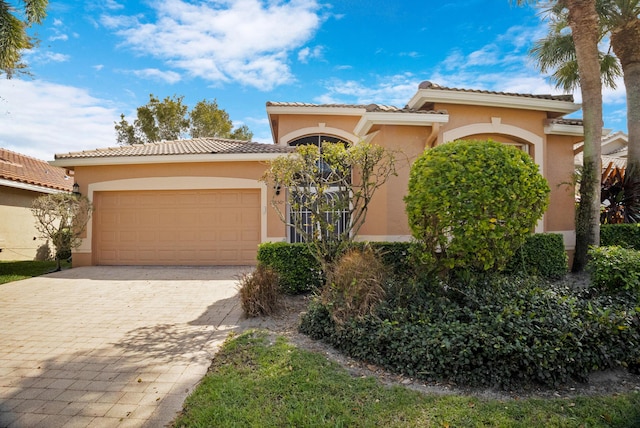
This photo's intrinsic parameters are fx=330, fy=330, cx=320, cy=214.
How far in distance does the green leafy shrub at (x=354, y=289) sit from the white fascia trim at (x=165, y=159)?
21.4ft

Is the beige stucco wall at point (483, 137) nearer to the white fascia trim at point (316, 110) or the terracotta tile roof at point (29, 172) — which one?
the white fascia trim at point (316, 110)

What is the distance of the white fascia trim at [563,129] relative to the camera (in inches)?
361

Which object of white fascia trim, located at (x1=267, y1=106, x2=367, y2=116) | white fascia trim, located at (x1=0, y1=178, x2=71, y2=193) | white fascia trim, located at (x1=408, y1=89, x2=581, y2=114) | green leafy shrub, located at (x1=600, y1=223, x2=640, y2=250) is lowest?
green leafy shrub, located at (x1=600, y1=223, x2=640, y2=250)

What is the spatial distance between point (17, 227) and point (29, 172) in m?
3.46

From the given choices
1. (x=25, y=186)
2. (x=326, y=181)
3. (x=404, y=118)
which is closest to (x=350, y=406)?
(x=326, y=181)

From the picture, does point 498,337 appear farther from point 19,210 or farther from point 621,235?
point 19,210

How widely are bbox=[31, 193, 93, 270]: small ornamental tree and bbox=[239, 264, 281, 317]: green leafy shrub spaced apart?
8.13 m

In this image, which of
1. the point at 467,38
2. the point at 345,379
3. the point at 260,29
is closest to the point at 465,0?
the point at 467,38

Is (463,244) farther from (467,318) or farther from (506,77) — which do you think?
(506,77)

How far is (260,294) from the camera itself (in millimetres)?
5883

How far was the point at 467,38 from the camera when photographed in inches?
394

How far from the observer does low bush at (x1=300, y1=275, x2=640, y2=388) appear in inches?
143

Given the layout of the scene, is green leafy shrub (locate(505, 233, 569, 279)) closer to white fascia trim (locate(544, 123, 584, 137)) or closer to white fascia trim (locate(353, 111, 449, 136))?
white fascia trim (locate(544, 123, 584, 137))

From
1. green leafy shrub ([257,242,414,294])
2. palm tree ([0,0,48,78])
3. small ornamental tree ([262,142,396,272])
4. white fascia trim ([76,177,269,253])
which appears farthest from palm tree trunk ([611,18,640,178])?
palm tree ([0,0,48,78])
